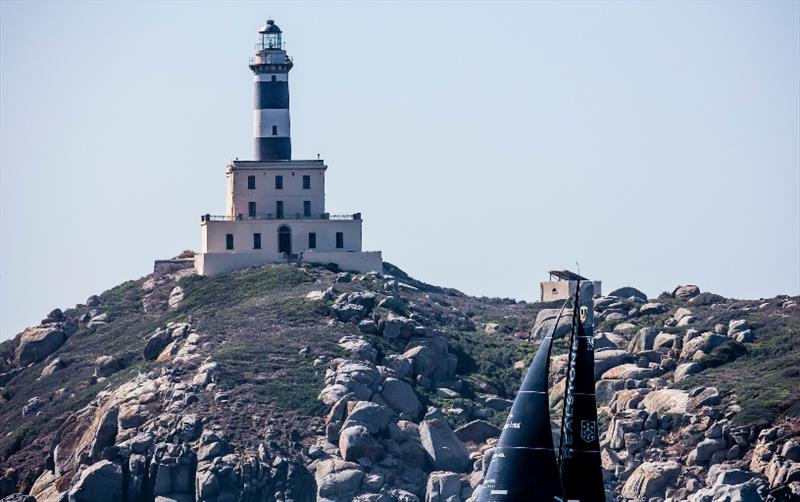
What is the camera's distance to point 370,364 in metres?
81.2

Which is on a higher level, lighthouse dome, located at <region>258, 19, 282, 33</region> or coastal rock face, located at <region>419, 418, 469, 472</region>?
lighthouse dome, located at <region>258, 19, 282, 33</region>

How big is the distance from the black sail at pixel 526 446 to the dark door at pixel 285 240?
174 ft

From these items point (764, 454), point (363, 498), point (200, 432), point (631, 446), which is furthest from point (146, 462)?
point (764, 454)

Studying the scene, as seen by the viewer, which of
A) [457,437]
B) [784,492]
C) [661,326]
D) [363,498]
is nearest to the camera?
[784,492]

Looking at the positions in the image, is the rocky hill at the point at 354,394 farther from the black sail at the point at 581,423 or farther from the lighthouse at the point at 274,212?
the black sail at the point at 581,423

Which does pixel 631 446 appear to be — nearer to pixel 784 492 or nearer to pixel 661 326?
pixel 784 492

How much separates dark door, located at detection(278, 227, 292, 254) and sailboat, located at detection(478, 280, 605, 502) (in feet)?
173

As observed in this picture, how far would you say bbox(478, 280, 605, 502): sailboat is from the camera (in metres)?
42.9

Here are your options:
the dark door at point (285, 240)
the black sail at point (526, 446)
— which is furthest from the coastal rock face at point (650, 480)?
the dark door at point (285, 240)

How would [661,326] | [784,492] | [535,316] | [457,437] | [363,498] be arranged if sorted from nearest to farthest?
1. [784,492]
2. [363,498]
3. [457,437]
4. [661,326]
5. [535,316]

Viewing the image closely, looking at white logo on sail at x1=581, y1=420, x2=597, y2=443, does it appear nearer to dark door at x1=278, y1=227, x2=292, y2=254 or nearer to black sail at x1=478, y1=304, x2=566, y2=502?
black sail at x1=478, y1=304, x2=566, y2=502

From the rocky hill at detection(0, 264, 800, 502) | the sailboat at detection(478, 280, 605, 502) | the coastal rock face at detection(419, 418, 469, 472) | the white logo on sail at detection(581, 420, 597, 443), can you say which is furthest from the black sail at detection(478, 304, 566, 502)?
the coastal rock face at detection(419, 418, 469, 472)

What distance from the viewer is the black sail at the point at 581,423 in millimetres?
42812

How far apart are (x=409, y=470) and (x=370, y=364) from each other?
806cm
